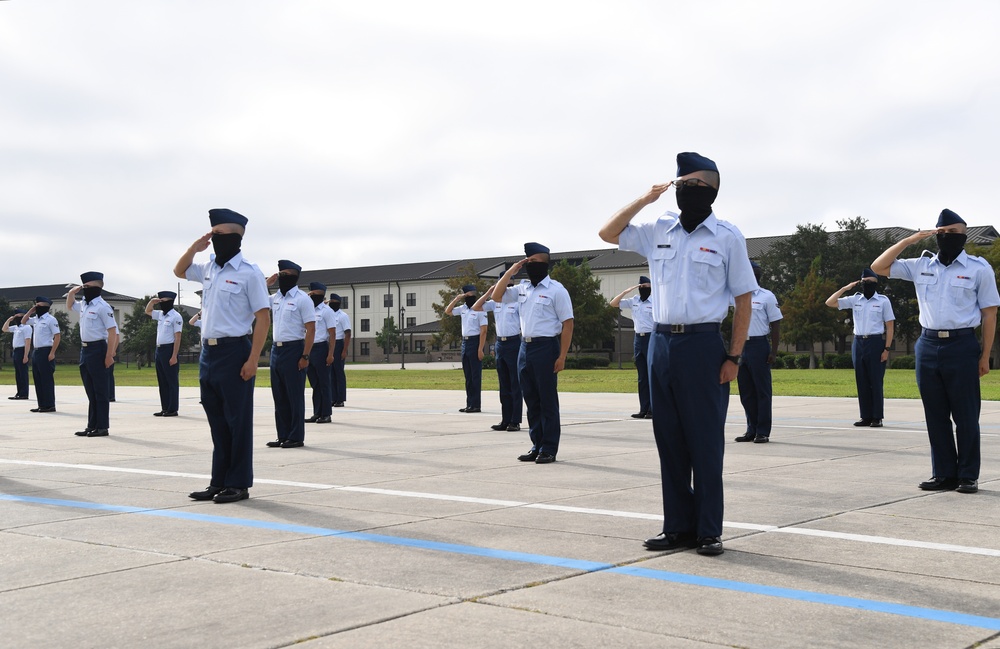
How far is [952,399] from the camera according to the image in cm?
882

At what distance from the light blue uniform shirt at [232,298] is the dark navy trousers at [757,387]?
21.8 ft

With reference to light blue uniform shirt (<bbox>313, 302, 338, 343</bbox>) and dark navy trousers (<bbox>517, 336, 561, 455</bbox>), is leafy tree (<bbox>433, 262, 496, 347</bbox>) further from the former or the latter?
dark navy trousers (<bbox>517, 336, 561, 455</bbox>)

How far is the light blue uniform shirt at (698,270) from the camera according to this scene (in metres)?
6.22

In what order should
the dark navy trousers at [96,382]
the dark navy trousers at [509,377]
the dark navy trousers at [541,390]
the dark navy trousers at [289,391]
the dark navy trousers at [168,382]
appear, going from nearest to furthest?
the dark navy trousers at [541,390]
the dark navy trousers at [289,391]
the dark navy trousers at [509,377]
the dark navy trousers at [96,382]
the dark navy trousers at [168,382]

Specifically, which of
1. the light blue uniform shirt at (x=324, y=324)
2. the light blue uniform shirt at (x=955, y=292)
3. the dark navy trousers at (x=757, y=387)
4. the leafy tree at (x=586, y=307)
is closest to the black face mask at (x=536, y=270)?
the dark navy trousers at (x=757, y=387)

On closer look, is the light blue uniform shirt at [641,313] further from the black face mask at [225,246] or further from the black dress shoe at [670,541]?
the black dress shoe at [670,541]

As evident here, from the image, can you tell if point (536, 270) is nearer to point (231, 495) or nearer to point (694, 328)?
point (231, 495)

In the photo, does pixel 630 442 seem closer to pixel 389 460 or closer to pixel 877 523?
pixel 389 460

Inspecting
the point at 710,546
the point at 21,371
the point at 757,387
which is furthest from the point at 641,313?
the point at 21,371

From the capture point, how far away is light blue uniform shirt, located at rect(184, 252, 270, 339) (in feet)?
28.3

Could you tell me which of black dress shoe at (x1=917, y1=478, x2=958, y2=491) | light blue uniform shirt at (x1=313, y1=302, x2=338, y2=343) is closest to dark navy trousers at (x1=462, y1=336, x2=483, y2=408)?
light blue uniform shirt at (x1=313, y1=302, x2=338, y2=343)

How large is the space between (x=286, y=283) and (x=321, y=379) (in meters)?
3.92

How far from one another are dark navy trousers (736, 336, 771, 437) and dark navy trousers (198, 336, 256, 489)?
6739mm

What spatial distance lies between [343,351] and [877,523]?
15276 mm
